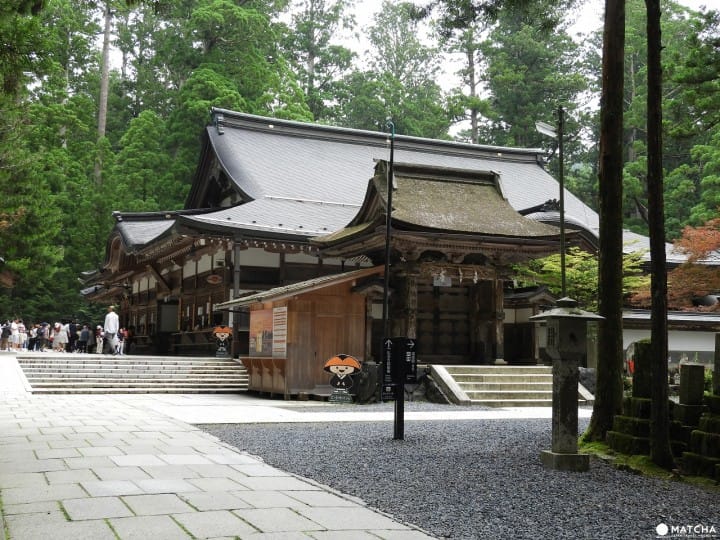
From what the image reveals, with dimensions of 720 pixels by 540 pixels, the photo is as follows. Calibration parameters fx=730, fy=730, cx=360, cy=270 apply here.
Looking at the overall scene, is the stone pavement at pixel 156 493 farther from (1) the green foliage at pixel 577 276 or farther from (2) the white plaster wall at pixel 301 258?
(1) the green foliage at pixel 577 276

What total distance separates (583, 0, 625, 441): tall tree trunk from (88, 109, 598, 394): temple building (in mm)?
5367

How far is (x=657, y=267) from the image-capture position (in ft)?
23.2

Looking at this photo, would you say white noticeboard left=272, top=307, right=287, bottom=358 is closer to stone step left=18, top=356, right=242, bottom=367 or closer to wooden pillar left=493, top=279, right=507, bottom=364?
stone step left=18, top=356, right=242, bottom=367

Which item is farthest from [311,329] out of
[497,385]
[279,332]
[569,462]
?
[569,462]

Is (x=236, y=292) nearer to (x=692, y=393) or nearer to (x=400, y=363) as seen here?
(x=400, y=363)

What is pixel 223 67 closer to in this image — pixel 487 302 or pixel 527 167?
pixel 527 167

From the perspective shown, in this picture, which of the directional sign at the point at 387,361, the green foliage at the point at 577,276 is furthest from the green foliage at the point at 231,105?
the directional sign at the point at 387,361

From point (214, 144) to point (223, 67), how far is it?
1430cm

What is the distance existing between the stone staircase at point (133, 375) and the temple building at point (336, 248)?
3.86 ft

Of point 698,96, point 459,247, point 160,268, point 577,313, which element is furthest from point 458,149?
point 577,313

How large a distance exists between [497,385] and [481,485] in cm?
1030

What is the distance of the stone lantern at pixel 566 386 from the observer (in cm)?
712

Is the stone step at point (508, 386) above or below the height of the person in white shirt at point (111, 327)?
below

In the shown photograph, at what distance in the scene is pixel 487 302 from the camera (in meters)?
18.3
